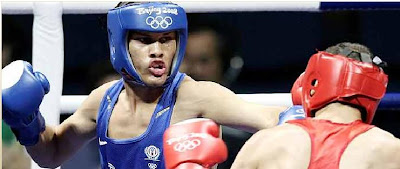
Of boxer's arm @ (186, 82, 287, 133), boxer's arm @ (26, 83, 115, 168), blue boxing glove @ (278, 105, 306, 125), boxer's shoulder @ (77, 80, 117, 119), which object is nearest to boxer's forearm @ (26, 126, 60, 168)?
boxer's arm @ (26, 83, 115, 168)

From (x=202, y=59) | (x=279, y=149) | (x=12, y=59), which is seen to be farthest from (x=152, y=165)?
(x=12, y=59)

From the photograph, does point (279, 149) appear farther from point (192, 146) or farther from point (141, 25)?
point (141, 25)

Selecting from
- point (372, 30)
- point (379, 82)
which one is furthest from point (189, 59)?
point (379, 82)

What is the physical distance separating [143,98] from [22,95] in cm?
32

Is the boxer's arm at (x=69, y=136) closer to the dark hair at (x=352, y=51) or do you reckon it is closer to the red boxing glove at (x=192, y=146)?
the red boxing glove at (x=192, y=146)

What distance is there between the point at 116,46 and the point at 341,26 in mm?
1299

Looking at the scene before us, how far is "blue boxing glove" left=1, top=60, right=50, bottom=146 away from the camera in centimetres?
242

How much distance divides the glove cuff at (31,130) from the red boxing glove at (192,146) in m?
0.46

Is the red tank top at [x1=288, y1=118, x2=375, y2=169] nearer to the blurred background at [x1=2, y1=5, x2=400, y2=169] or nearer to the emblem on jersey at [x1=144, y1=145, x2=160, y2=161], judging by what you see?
the emblem on jersey at [x1=144, y1=145, x2=160, y2=161]

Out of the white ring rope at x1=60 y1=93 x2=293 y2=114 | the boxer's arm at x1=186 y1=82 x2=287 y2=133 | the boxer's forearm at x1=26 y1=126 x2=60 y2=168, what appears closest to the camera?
the boxer's arm at x1=186 y1=82 x2=287 y2=133

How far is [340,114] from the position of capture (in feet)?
6.84

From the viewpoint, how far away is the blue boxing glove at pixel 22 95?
95.2 inches

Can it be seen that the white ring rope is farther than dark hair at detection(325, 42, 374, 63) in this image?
Yes

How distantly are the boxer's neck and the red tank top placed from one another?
23 millimetres
